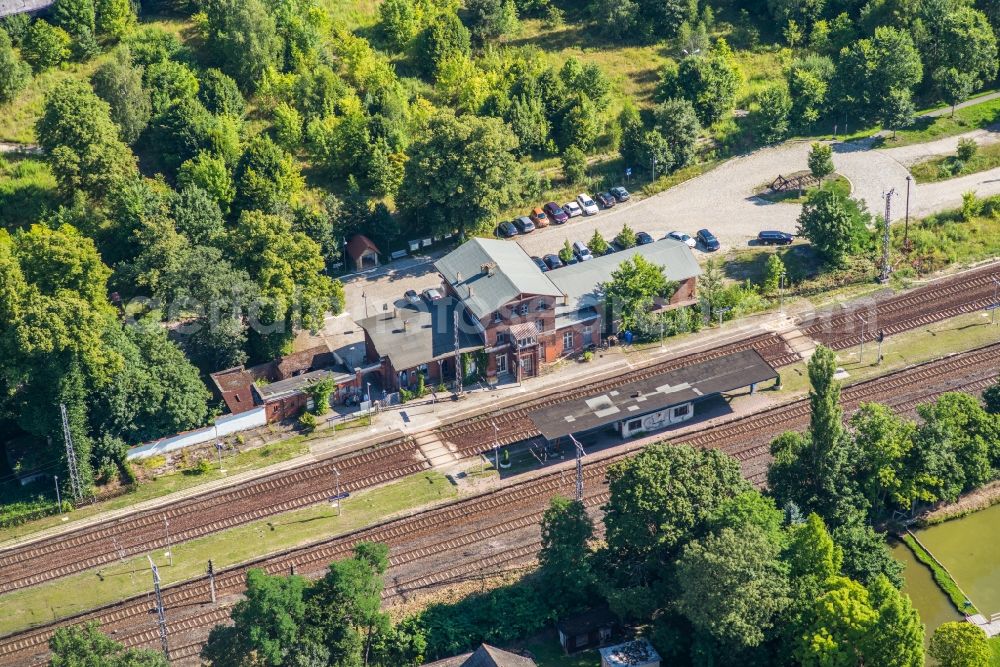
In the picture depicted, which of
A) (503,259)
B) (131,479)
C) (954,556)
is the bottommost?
(954,556)

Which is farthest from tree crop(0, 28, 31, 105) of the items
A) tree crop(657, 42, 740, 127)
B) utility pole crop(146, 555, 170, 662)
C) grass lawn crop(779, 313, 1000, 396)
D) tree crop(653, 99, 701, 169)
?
grass lawn crop(779, 313, 1000, 396)

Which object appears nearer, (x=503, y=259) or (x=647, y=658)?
(x=647, y=658)

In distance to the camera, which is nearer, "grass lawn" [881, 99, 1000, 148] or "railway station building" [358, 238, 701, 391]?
"railway station building" [358, 238, 701, 391]

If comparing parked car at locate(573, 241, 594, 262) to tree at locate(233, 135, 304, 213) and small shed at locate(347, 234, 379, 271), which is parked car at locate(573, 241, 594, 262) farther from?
tree at locate(233, 135, 304, 213)

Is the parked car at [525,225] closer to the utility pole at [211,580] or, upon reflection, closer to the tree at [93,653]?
the utility pole at [211,580]

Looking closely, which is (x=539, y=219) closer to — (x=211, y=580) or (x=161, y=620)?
(x=211, y=580)

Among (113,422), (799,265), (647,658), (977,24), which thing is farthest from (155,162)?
(977,24)

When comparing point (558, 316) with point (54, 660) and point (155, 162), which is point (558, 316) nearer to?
point (155, 162)

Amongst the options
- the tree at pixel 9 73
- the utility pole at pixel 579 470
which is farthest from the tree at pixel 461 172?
the tree at pixel 9 73
